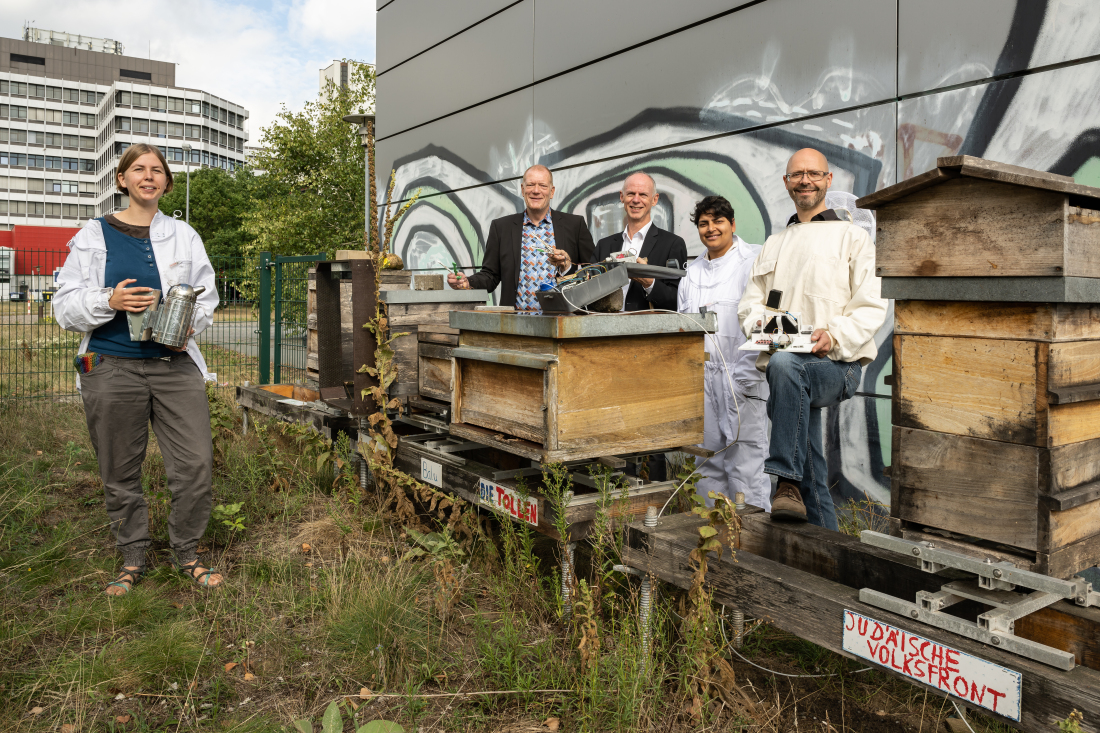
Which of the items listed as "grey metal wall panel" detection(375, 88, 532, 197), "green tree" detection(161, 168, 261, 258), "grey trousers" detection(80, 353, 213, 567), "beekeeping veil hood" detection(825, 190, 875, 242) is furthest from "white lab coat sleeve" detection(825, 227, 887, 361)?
"green tree" detection(161, 168, 261, 258)

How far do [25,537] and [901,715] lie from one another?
4.89m

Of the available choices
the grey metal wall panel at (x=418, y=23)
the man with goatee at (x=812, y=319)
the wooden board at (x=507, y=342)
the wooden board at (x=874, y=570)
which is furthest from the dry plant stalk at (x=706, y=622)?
the grey metal wall panel at (x=418, y=23)

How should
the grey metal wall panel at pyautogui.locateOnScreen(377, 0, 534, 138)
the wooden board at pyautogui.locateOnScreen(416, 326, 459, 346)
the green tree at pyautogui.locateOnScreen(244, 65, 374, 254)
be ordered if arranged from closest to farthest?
the wooden board at pyautogui.locateOnScreen(416, 326, 459, 346), the grey metal wall panel at pyautogui.locateOnScreen(377, 0, 534, 138), the green tree at pyautogui.locateOnScreen(244, 65, 374, 254)

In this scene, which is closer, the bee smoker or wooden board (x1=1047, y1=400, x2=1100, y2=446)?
wooden board (x1=1047, y1=400, x2=1100, y2=446)

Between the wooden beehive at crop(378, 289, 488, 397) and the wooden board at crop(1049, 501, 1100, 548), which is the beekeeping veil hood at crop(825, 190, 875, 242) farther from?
the wooden board at crop(1049, 501, 1100, 548)

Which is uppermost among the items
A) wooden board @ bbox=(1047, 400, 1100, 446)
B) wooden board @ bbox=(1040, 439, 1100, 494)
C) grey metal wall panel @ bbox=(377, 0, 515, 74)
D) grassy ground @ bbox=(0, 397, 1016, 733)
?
grey metal wall panel @ bbox=(377, 0, 515, 74)

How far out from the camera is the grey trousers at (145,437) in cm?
400

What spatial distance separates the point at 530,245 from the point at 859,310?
2.46 meters

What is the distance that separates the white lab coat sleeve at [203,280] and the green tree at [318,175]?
18.1 meters

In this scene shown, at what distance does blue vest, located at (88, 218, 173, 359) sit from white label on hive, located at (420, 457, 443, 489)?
148 cm

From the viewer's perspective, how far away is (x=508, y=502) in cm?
355

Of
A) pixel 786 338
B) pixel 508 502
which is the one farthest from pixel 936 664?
pixel 508 502

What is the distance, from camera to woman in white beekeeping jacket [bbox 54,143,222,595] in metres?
3.96

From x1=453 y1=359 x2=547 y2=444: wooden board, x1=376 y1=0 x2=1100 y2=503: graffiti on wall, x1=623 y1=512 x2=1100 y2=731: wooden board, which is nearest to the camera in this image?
x1=623 y1=512 x2=1100 y2=731: wooden board
